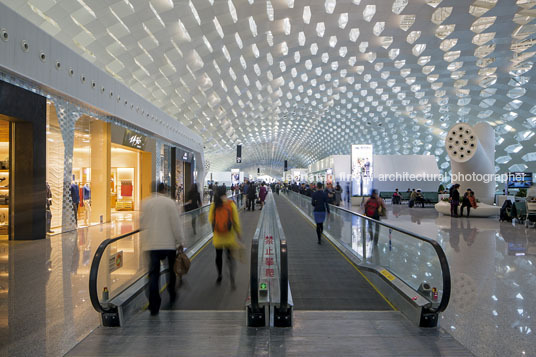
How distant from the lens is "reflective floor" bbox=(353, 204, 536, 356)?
353 cm

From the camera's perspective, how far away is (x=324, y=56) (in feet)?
90.9

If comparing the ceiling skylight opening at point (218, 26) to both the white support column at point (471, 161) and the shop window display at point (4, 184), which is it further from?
the white support column at point (471, 161)

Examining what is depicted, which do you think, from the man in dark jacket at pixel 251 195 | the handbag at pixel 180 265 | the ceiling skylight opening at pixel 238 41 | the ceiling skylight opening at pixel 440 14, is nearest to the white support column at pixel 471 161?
the ceiling skylight opening at pixel 440 14

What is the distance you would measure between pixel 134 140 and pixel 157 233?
1375 centimetres

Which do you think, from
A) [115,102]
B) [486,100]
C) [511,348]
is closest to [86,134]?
[115,102]

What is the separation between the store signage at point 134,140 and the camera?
624 inches

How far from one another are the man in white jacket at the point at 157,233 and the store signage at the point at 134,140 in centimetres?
1254

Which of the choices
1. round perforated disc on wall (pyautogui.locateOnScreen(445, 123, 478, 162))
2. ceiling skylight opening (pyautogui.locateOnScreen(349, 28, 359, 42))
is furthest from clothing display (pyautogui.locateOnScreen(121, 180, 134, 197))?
ceiling skylight opening (pyautogui.locateOnScreen(349, 28, 359, 42))

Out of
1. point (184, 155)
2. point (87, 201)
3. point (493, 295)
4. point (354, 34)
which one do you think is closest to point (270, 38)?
point (354, 34)

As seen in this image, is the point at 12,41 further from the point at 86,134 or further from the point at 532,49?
the point at 532,49

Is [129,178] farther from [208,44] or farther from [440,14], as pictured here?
[440,14]

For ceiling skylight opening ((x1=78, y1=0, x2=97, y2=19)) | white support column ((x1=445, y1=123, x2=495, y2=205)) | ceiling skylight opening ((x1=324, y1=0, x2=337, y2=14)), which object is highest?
ceiling skylight opening ((x1=324, y1=0, x2=337, y2=14))

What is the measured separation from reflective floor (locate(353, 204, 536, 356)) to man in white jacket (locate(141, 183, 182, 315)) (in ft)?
10.4

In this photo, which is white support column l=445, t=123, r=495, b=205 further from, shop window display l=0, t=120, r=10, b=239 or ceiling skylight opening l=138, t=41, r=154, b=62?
shop window display l=0, t=120, r=10, b=239
